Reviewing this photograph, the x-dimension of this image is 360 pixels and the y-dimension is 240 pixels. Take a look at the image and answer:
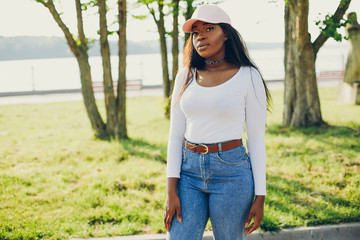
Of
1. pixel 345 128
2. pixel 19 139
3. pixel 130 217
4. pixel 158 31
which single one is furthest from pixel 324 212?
pixel 158 31

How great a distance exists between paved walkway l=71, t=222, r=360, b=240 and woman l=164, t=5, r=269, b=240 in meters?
1.60

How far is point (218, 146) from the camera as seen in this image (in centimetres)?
214

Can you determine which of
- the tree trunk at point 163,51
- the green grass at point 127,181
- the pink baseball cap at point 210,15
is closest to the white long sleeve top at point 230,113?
the pink baseball cap at point 210,15

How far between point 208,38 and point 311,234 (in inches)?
102

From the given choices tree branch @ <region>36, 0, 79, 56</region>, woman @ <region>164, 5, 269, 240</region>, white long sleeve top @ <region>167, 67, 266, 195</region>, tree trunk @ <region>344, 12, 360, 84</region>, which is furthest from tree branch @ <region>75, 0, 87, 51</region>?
tree trunk @ <region>344, 12, 360, 84</region>

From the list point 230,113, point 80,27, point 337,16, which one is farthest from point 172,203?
point 337,16

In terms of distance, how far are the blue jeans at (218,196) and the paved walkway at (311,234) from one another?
5.26 feet

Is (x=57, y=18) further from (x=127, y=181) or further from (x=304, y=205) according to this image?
(x=304, y=205)

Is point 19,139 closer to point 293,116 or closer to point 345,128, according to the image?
point 293,116

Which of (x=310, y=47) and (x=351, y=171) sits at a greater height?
(x=310, y=47)

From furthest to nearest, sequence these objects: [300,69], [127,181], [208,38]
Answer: [300,69]
[127,181]
[208,38]

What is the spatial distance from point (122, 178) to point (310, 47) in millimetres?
5152

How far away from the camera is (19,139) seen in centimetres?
862

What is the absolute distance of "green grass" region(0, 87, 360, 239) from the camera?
13.1 ft
